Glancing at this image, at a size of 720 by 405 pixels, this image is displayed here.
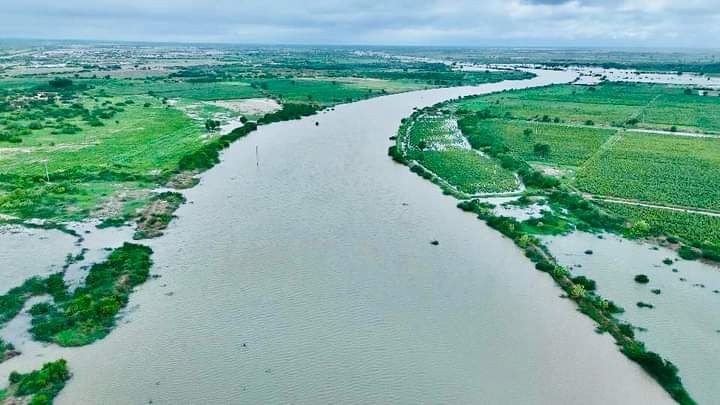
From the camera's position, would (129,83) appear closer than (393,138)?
No

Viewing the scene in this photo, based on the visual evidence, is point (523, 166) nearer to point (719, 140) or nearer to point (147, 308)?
point (719, 140)

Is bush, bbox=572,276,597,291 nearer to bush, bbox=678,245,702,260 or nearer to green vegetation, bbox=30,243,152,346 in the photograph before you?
bush, bbox=678,245,702,260

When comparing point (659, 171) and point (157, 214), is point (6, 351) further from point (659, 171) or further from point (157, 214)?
point (659, 171)

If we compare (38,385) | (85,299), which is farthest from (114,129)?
(38,385)

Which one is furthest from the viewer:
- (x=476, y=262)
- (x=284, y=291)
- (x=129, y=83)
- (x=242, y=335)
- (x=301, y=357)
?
(x=129, y=83)

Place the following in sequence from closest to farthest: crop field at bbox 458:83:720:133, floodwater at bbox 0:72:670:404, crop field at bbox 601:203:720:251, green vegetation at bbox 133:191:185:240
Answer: floodwater at bbox 0:72:670:404 → crop field at bbox 601:203:720:251 → green vegetation at bbox 133:191:185:240 → crop field at bbox 458:83:720:133

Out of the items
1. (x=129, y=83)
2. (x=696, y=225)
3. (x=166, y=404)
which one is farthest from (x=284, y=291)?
(x=129, y=83)

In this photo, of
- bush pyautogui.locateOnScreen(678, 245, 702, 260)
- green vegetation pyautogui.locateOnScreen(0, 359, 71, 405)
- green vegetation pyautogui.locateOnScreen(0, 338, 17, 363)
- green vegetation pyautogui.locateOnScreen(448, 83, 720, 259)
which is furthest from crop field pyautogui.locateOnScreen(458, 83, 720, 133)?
green vegetation pyautogui.locateOnScreen(0, 338, 17, 363)
